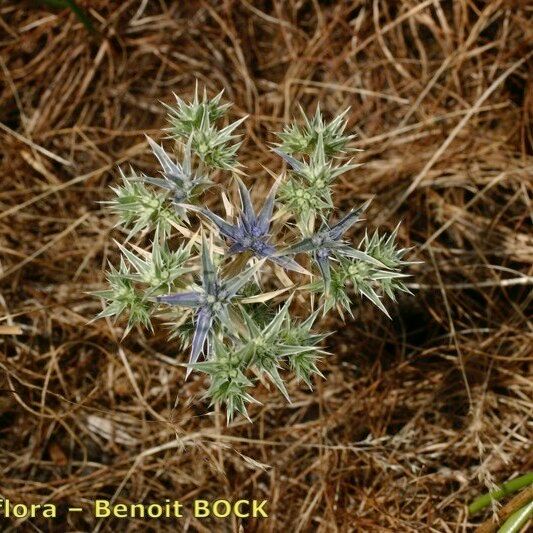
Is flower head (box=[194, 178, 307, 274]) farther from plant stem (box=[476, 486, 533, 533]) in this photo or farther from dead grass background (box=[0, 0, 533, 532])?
plant stem (box=[476, 486, 533, 533])

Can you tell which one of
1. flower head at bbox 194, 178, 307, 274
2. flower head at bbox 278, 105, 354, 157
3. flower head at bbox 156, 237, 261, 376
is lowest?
flower head at bbox 156, 237, 261, 376

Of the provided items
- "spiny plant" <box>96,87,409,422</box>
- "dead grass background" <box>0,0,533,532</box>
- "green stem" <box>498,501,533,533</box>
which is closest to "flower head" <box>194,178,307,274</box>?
"spiny plant" <box>96,87,409,422</box>

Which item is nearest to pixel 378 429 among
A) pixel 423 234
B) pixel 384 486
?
pixel 384 486

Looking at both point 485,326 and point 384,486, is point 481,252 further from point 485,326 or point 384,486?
point 384,486

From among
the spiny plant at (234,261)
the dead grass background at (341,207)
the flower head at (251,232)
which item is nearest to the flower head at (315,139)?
the spiny plant at (234,261)

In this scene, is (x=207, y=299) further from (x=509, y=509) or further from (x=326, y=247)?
(x=509, y=509)

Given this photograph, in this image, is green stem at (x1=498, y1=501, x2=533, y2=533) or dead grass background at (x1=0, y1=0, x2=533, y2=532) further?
dead grass background at (x1=0, y1=0, x2=533, y2=532)

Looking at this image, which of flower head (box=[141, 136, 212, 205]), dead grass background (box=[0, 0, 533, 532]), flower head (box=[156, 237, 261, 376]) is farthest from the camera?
dead grass background (box=[0, 0, 533, 532])
